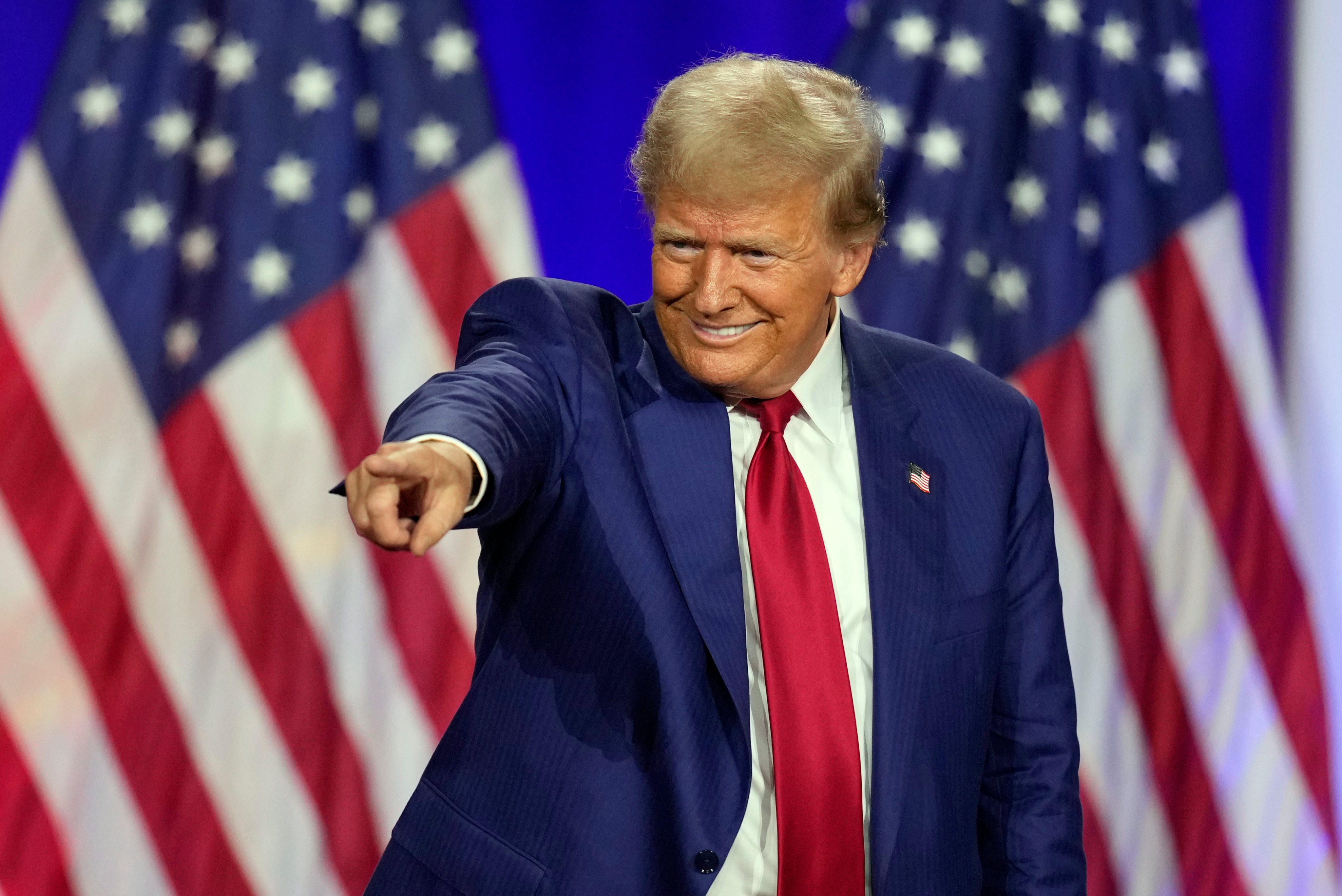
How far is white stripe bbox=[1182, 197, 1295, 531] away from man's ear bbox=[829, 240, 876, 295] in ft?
5.14

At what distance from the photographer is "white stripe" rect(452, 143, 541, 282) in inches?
108

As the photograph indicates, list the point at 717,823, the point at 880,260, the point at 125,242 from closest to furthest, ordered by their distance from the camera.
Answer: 1. the point at 717,823
2. the point at 125,242
3. the point at 880,260

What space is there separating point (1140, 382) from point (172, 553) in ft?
6.91

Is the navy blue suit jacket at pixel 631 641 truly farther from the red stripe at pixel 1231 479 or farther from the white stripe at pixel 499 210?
Answer: the red stripe at pixel 1231 479

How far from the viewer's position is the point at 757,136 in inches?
56.1

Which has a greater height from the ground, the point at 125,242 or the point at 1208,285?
the point at 125,242

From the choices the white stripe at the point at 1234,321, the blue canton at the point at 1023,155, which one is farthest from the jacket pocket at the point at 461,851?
the white stripe at the point at 1234,321

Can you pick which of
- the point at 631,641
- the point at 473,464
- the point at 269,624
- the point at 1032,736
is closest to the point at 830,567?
the point at 631,641

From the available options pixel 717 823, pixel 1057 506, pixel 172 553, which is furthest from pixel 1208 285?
pixel 172 553

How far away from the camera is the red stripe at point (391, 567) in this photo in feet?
8.88

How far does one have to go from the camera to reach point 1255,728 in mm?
2908

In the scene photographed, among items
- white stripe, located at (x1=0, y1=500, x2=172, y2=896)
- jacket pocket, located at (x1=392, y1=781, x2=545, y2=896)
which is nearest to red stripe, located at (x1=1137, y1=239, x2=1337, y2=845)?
jacket pocket, located at (x1=392, y1=781, x2=545, y2=896)

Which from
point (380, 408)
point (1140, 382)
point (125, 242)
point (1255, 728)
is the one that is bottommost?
point (1255, 728)

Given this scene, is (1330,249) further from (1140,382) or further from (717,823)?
(717,823)
